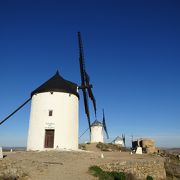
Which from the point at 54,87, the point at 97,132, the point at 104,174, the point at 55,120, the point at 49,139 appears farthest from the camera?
the point at 97,132

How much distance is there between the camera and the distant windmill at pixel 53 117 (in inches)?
915

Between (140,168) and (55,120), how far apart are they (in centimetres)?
1084

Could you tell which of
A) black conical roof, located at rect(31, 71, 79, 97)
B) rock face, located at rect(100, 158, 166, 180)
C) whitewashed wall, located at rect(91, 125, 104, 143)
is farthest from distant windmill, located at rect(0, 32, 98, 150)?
whitewashed wall, located at rect(91, 125, 104, 143)

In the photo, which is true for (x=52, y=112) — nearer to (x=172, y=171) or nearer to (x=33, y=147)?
(x=33, y=147)

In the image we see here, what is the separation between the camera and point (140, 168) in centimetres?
1512

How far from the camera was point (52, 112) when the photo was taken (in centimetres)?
2373

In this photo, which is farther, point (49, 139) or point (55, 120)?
point (55, 120)

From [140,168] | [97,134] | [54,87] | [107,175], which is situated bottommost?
[107,175]

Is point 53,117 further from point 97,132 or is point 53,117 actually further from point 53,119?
point 97,132

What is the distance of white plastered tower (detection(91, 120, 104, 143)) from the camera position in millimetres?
54222

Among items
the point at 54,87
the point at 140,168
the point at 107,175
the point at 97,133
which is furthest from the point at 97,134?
the point at 107,175

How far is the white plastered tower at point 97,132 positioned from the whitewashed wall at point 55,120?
98.4 feet

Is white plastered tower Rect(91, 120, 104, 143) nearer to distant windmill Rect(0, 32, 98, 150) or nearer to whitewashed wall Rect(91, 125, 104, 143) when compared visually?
whitewashed wall Rect(91, 125, 104, 143)

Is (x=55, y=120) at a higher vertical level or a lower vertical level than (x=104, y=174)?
higher
